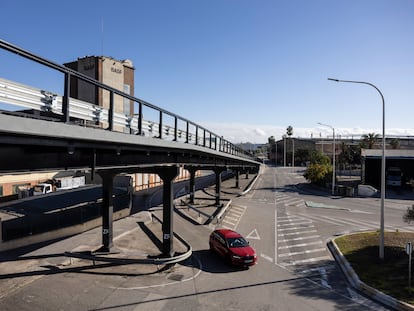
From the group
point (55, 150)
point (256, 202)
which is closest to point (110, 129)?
point (55, 150)

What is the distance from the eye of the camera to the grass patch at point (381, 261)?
1502cm

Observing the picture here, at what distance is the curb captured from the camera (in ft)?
43.9

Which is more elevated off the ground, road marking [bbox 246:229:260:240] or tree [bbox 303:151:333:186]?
tree [bbox 303:151:333:186]

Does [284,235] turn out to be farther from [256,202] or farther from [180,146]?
[256,202]

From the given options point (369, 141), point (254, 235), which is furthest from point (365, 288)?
point (369, 141)

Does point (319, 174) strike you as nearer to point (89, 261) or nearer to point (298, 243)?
point (298, 243)

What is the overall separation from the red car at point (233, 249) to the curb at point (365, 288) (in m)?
4.76

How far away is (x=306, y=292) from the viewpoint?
49.3 ft

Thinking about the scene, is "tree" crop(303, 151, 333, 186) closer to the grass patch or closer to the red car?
the grass patch

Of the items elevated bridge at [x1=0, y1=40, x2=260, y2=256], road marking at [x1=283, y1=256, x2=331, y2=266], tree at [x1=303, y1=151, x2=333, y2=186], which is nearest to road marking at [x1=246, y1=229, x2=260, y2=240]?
road marking at [x1=283, y1=256, x2=331, y2=266]

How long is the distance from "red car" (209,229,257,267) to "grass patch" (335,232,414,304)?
542 cm

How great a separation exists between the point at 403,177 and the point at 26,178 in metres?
59.9

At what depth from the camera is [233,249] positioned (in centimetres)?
1856

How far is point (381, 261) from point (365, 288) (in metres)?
4.33
